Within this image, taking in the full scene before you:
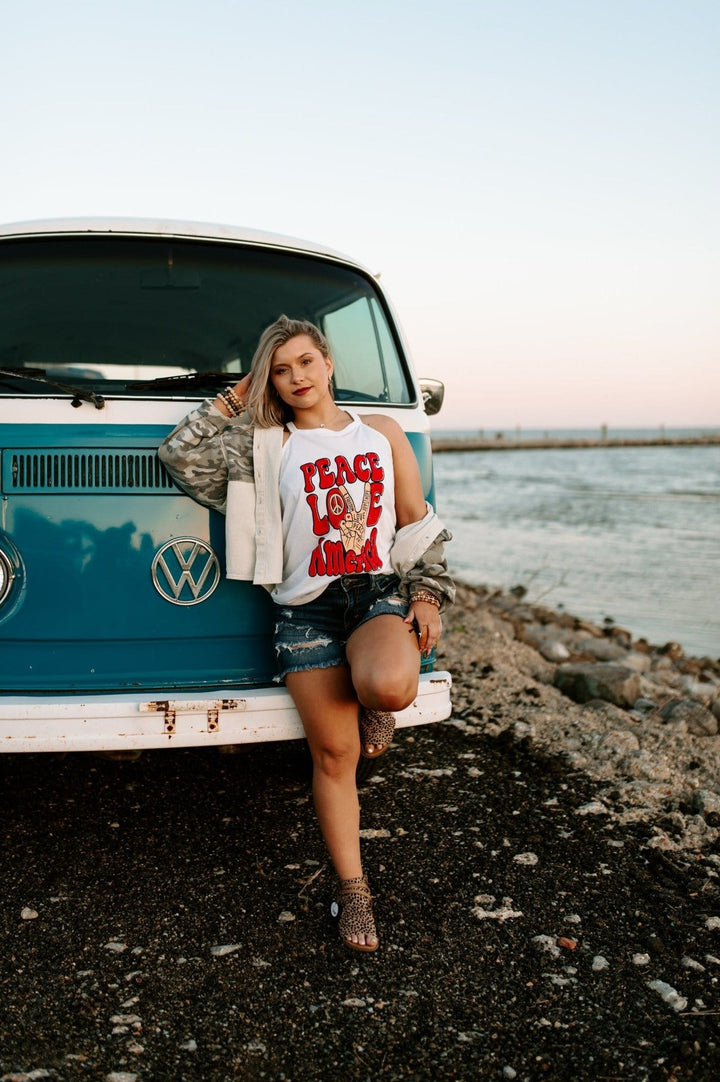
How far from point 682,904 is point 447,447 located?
63059 millimetres

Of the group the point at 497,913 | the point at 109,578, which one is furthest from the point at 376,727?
the point at 109,578

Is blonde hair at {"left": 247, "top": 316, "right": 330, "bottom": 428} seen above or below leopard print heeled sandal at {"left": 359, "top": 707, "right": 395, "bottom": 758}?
above

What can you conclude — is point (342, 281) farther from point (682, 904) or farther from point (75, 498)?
point (682, 904)

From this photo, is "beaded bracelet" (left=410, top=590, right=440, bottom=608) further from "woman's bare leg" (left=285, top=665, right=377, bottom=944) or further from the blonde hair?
the blonde hair

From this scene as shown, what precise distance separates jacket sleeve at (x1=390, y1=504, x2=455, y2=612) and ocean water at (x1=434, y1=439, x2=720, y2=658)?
6141 mm

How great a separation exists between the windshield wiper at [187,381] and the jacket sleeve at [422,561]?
894 millimetres

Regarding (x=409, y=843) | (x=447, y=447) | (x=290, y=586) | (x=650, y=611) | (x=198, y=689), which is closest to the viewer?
(x=290, y=586)

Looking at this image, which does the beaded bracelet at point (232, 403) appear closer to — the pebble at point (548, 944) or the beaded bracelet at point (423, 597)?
the beaded bracelet at point (423, 597)

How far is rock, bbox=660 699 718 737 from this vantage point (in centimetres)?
503

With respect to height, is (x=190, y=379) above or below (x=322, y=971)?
above

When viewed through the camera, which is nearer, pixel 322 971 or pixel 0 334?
pixel 322 971

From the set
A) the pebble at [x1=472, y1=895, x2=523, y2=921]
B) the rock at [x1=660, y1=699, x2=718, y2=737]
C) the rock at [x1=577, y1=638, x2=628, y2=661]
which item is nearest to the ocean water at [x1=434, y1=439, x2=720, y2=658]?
the rock at [x1=577, y1=638, x2=628, y2=661]

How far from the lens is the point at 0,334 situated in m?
3.49

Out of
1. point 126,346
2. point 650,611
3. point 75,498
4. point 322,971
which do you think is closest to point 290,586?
point 75,498
